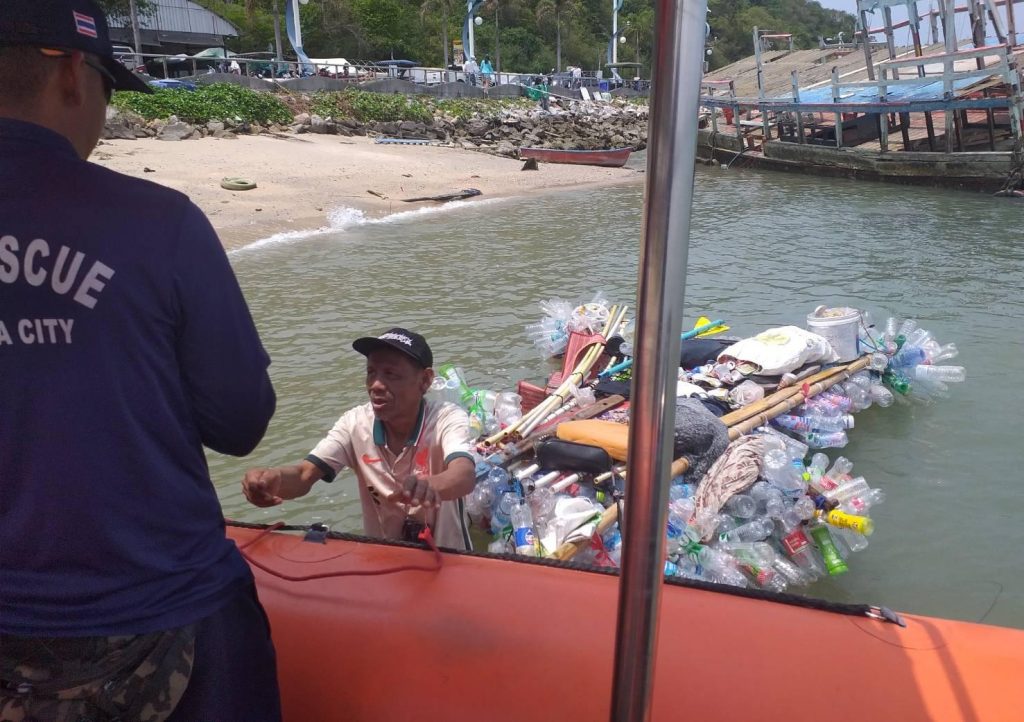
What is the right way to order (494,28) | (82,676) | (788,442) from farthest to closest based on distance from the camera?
(494,28)
(788,442)
(82,676)

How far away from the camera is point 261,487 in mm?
2545

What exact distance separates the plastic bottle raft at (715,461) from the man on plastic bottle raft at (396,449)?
690 millimetres

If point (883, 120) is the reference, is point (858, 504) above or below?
below

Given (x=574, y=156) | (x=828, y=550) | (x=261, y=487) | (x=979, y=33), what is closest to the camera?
(x=261, y=487)

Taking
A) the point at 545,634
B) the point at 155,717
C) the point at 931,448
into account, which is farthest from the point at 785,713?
the point at 931,448

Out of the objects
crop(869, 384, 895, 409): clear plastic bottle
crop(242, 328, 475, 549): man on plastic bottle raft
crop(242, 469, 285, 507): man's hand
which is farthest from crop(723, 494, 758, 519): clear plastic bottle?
crop(869, 384, 895, 409): clear plastic bottle

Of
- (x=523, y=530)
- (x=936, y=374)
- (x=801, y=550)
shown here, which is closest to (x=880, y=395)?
(x=936, y=374)

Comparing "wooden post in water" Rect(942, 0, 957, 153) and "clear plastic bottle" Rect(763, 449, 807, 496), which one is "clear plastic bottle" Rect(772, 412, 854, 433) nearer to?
"clear plastic bottle" Rect(763, 449, 807, 496)

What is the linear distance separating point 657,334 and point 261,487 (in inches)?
76.0

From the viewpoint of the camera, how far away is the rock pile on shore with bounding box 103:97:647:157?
21625mm

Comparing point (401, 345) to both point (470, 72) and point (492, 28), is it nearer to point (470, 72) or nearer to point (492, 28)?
point (470, 72)

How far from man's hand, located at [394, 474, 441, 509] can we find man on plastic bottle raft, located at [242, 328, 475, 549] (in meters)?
0.23

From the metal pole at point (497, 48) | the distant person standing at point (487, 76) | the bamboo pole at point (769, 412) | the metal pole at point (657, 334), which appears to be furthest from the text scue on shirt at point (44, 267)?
the metal pole at point (497, 48)

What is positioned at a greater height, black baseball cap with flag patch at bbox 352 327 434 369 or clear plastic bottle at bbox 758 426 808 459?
black baseball cap with flag patch at bbox 352 327 434 369
